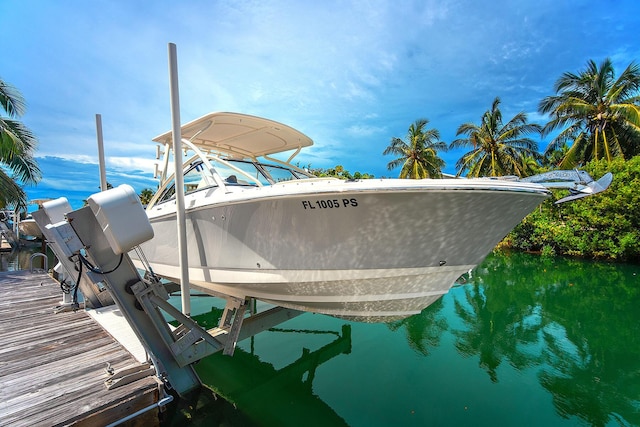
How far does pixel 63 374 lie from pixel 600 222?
18117mm

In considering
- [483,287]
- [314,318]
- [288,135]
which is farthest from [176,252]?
[483,287]

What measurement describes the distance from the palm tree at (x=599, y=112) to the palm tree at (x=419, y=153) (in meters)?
7.55

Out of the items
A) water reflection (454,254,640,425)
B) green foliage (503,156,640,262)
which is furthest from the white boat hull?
green foliage (503,156,640,262)

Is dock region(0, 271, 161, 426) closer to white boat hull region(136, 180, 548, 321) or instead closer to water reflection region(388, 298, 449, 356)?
white boat hull region(136, 180, 548, 321)

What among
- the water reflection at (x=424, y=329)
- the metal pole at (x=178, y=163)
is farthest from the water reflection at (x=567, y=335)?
the metal pole at (x=178, y=163)

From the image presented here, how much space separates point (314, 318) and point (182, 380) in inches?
133

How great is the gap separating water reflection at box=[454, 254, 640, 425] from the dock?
13.9 feet

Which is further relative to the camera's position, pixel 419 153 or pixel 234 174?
pixel 419 153

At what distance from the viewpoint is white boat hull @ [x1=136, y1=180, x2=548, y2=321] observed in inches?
97.4

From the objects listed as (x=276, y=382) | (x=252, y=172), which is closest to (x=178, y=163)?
(x=252, y=172)

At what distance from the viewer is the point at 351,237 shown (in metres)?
2.65

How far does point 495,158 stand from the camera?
65.2ft

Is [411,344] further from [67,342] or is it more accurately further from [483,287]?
[483,287]

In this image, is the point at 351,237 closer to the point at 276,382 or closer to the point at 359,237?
the point at 359,237
